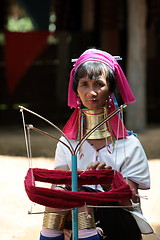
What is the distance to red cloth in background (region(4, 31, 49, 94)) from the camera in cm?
813

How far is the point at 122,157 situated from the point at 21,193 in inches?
83.9

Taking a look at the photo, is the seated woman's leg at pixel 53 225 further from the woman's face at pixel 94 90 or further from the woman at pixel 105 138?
the woman's face at pixel 94 90

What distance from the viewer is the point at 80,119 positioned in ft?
8.09

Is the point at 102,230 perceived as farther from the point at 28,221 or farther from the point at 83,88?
the point at 28,221

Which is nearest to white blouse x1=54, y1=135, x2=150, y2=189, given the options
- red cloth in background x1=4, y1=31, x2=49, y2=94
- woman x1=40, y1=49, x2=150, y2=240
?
woman x1=40, y1=49, x2=150, y2=240

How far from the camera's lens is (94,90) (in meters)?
2.36

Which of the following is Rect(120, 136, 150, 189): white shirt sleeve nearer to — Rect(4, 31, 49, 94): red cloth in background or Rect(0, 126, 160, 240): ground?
Rect(0, 126, 160, 240): ground

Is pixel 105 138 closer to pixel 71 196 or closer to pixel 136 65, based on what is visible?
pixel 71 196

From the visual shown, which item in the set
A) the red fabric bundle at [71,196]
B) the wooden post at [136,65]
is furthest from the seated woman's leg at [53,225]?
the wooden post at [136,65]

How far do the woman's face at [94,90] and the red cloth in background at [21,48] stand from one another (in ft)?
19.4

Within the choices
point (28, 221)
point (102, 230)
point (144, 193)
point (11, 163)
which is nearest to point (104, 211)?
point (102, 230)

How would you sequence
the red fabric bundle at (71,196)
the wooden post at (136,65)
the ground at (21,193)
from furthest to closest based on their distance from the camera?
the wooden post at (136,65), the ground at (21,193), the red fabric bundle at (71,196)

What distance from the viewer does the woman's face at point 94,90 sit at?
2.36m

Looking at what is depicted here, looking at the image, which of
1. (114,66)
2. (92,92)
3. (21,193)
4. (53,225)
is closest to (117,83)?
(114,66)
